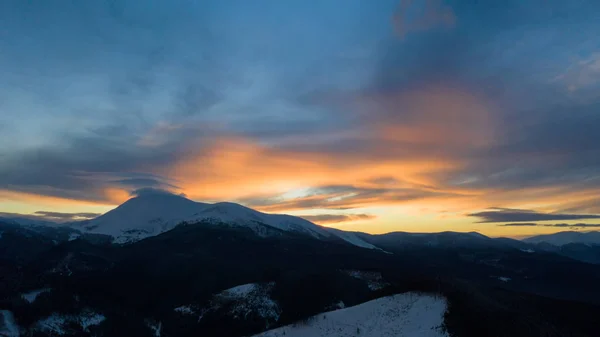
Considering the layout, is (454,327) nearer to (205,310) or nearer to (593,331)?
(593,331)

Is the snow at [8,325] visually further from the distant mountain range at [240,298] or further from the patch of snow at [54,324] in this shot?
the patch of snow at [54,324]

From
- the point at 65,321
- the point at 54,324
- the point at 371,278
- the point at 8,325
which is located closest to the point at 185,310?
the point at 65,321

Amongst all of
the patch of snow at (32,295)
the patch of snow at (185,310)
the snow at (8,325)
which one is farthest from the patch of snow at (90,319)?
the patch of snow at (185,310)

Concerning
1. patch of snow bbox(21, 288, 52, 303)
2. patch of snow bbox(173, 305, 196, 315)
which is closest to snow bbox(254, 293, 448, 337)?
patch of snow bbox(173, 305, 196, 315)

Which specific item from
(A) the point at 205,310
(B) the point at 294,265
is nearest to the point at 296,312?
(A) the point at 205,310

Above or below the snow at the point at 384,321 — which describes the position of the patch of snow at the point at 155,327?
below

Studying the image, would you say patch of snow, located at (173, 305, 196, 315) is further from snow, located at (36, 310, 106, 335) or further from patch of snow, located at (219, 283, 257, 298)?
snow, located at (36, 310, 106, 335)
